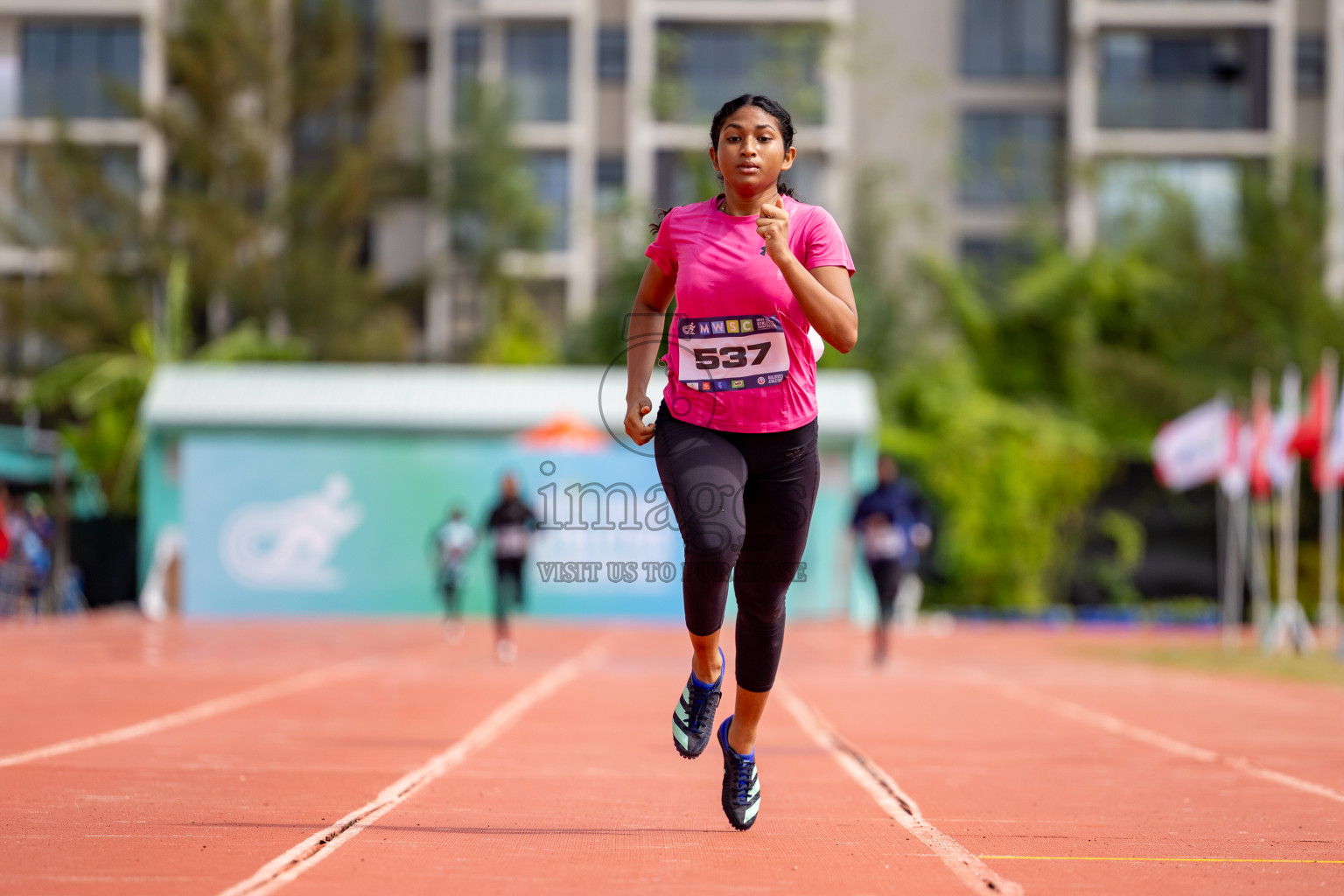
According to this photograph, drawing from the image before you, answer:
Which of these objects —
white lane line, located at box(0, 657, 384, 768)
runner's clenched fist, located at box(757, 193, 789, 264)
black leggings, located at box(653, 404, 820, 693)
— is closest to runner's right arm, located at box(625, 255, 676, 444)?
black leggings, located at box(653, 404, 820, 693)

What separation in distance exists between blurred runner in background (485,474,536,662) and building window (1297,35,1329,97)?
32.4 m

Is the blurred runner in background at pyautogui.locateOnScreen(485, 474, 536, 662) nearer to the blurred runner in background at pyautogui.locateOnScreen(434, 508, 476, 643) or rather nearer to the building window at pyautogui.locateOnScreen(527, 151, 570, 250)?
the blurred runner in background at pyautogui.locateOnScreen(434, 508, 476, 643)

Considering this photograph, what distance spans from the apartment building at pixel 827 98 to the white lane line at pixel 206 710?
92.5 feet

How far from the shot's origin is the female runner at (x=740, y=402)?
4.96 m

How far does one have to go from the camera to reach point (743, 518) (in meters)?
4.97

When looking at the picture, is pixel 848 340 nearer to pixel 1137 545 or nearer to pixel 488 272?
pixel 1137 545

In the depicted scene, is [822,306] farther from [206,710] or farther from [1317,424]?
[1317,424]

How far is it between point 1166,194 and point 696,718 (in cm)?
3217

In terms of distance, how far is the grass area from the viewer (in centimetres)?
1555

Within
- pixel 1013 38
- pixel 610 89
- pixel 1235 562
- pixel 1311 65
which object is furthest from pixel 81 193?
pixel 1311 65

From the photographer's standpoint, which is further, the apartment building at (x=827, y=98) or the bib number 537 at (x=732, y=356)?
the apartment building at (x=827, y=98)

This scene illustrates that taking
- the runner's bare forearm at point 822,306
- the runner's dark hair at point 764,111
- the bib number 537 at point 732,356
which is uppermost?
the runner's dark hair at point 764,111

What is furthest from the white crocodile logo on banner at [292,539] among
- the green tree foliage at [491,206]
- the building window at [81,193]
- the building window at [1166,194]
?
the building window at [1166,194]

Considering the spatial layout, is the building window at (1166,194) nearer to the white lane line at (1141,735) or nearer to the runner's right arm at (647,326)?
the white lane line at (1141,735)
